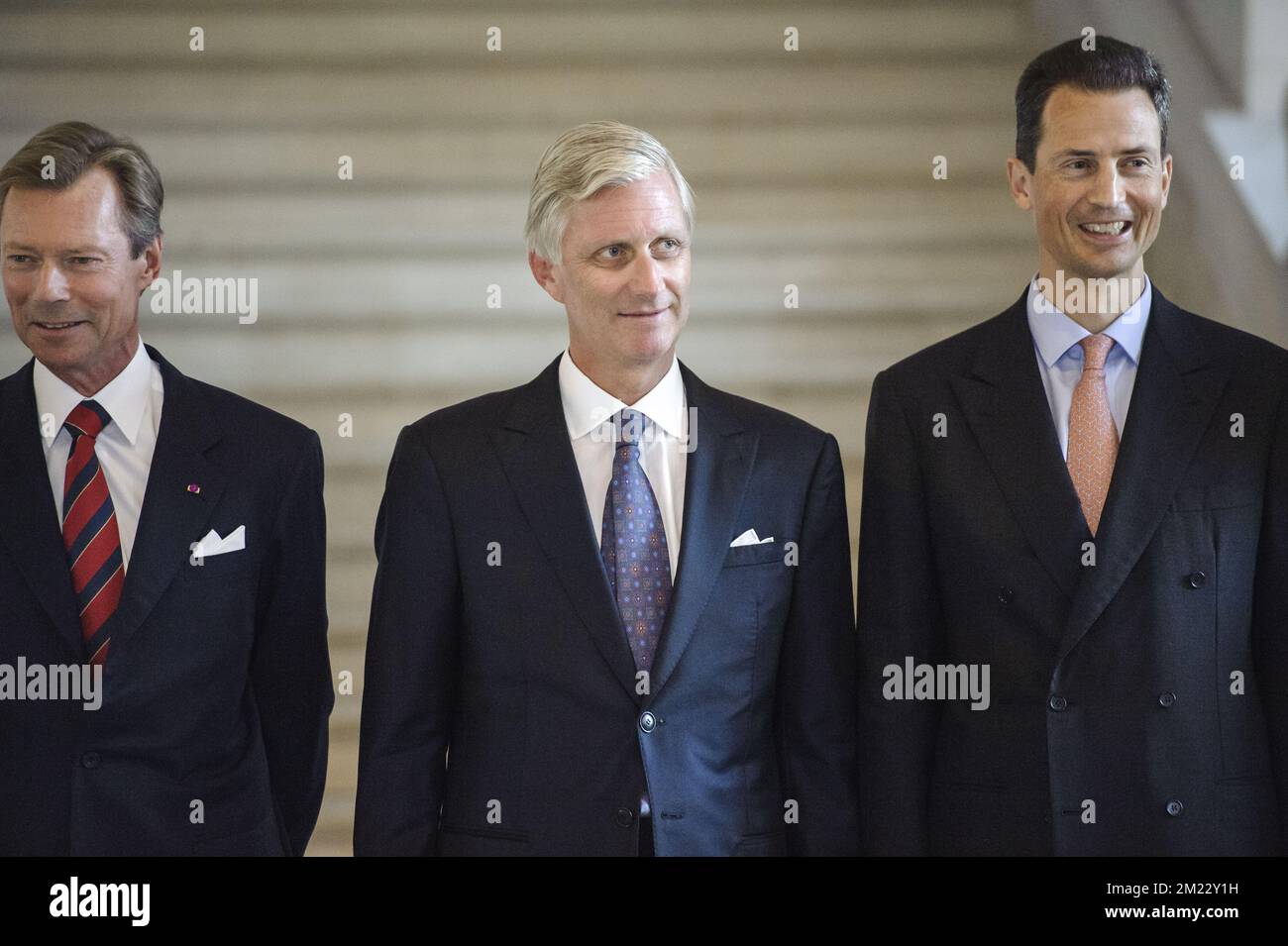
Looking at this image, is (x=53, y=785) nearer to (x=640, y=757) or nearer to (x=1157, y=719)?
(x=640, y=757)

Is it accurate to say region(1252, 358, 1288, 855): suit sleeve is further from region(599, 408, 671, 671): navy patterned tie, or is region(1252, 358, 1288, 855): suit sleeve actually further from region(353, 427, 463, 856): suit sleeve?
region(353, 427, 463, 856): suit sleeve

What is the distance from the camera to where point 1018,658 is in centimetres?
260

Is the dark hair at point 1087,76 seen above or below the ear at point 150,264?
above

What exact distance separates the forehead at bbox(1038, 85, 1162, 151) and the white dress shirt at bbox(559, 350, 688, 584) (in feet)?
2.79

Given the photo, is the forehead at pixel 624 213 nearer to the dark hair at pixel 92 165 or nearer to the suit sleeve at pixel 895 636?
the suit sleeve at pixel 895 636

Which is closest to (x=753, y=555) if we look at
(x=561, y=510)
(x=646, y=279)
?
(x=561, y=510)

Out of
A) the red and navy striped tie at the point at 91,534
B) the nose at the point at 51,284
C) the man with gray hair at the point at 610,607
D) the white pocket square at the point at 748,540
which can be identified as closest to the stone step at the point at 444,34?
the nose at the point at 51,284

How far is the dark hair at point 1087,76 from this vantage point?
272cm

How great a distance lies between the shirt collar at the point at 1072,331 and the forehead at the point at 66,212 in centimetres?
175

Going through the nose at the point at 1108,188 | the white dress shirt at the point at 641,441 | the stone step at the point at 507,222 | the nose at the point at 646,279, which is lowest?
the white dress shirt at the point at 641,441

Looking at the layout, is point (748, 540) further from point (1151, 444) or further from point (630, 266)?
point (1151, 444)

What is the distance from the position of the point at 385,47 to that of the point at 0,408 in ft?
3.85

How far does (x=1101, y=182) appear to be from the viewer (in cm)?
268

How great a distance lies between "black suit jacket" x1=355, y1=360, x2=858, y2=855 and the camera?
2543mm
